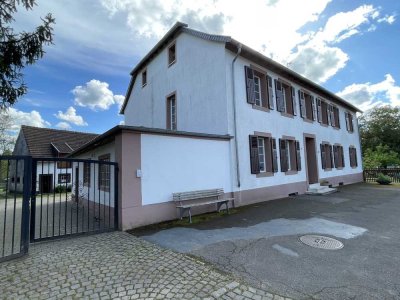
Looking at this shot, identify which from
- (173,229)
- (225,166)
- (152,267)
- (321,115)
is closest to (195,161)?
(225,166)

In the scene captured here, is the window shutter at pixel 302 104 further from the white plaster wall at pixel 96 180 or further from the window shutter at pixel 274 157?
the white plaster wall at pixel 96 180

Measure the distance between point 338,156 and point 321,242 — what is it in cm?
1542

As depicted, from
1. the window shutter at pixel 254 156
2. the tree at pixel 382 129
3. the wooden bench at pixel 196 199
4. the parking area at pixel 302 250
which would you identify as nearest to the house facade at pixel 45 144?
the wooden bench at pixel 196 199

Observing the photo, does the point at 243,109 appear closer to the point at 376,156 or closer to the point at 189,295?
the point at 189,295

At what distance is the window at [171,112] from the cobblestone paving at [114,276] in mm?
9160

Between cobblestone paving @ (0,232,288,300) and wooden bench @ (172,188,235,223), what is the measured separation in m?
2.57

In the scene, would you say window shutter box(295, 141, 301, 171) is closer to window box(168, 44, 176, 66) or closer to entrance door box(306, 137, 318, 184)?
entrance door box(306, 137, 318, 184)

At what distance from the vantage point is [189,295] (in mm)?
3240

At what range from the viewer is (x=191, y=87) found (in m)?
11.9

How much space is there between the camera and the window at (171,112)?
1360cm

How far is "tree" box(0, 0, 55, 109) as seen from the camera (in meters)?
6.34

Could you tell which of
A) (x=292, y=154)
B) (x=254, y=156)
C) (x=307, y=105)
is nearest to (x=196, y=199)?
(x=254, y=156)

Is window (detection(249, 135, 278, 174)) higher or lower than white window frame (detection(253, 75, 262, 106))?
lower

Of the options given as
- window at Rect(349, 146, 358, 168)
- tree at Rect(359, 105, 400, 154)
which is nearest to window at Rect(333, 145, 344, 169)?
window at Rect(349, 146, 358, 168)
